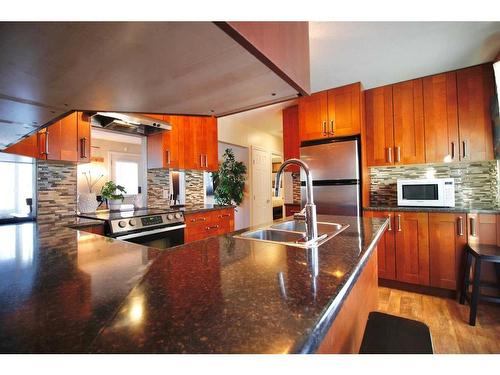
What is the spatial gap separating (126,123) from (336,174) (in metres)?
2.49

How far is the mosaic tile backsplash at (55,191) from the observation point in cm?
222

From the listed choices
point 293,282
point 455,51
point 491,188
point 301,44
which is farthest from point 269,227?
point 491,188

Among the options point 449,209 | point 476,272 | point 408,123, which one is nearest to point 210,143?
point 408,123

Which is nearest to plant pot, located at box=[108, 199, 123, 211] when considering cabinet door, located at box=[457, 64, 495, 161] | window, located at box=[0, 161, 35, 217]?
window, located at box=[0, 161, 35, 217]

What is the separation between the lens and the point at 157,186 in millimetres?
3244

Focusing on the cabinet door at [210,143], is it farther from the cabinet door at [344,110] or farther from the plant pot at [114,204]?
the cabinet door at [344,110]

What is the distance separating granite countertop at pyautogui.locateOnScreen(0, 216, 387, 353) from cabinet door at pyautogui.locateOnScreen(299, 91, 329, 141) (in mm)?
2432

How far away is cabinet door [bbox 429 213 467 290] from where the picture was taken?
2405 mm

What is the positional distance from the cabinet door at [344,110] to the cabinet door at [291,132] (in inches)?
28.1

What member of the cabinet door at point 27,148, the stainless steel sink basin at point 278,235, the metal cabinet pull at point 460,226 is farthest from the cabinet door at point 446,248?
the cabinet door at point 27,148

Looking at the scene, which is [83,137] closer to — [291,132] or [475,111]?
[291,132]

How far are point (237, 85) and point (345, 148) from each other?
2365 millimetres

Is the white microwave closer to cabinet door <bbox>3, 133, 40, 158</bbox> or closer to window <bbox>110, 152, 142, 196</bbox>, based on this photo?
cabinet door <bbox>3, 133, 40, 158</bbox>

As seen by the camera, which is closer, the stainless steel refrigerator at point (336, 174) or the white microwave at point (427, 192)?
the white microwave at point (427, 192)
